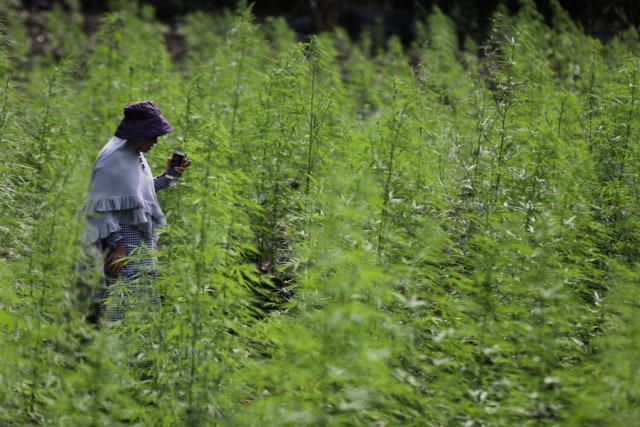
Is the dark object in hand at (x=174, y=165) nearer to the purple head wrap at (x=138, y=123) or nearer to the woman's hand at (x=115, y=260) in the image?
the purple head wrap at (x=138, y=123)

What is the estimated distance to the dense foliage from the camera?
334 cm

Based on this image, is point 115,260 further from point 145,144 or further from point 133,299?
point 145,144

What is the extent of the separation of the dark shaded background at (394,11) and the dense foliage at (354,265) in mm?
6869

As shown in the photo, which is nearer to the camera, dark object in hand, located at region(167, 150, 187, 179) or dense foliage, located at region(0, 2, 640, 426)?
dense foliage, located at region(0, 2, 640, 426)

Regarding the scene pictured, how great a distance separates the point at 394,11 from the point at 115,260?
14.2 metres

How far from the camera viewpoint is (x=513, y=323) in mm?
3578

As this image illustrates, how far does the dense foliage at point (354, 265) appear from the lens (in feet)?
11.0

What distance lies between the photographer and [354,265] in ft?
11.6

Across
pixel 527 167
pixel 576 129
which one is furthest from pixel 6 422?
pixel 576 129

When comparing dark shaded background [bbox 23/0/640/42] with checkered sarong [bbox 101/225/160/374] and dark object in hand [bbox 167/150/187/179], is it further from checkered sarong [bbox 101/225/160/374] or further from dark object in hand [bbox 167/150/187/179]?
checkered sarong [bbox 101/225/160/374]

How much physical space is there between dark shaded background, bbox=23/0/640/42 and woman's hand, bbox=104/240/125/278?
30.5 ft

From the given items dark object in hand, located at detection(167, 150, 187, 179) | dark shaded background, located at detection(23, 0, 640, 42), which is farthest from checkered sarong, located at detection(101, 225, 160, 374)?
dark shaded background, located at detection(23, 0, 640, 42)

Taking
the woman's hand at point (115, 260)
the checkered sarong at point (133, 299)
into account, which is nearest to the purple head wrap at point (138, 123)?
the checkered sarong at point (133, 299)

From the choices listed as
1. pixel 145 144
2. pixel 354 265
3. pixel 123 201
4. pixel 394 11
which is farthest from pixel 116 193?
pixel 394 11
